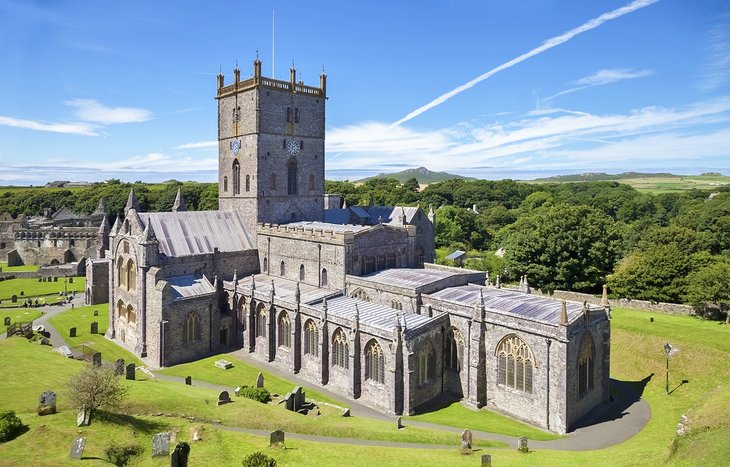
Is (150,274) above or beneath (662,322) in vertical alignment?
above

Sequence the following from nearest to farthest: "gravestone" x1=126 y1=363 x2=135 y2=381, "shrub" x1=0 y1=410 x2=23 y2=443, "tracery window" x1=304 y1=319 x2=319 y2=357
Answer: "shrub" x1=0 y1=410 x2=23 y2=443 < "gravestone" x1=126 y1=363 x2=135 y2=381 < "tracery window" x1=304 y1=319 x2=319 y2=357

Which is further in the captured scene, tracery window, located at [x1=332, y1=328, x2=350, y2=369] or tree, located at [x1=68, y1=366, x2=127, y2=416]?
tracery window, located at [x1=332, y1=328, x2=350, y2=369]

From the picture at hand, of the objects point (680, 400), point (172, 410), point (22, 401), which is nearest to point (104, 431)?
point (172, 410)

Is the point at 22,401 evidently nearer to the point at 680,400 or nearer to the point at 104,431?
the point at 104,431

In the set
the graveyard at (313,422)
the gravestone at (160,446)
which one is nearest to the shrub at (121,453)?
the graveyard at (313,422)

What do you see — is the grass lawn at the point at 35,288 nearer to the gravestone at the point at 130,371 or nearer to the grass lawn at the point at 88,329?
the grass lawn at the point at 88,329

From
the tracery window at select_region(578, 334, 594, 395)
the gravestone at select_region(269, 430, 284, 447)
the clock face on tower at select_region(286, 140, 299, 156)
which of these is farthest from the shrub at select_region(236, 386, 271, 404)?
the clock face on tower at select_region(286, 140, 299, 156)

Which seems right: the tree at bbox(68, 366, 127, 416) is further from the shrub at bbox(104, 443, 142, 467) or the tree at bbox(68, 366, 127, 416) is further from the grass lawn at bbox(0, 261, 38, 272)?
the grass lawn at bbox(0, 261, 38, 272)
